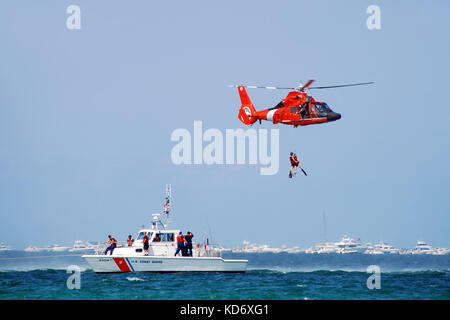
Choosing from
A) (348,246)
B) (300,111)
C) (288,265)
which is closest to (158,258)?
(300,111)

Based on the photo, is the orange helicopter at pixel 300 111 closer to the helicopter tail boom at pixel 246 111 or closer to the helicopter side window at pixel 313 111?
the helicopter side window at pixel 313 111

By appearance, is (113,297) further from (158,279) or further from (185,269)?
(185,269)

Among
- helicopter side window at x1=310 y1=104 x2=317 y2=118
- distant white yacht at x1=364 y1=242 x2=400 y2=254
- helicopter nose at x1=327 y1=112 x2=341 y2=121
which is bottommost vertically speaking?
distant white yacht at x1=364 y1=242 x2=400 y2=254

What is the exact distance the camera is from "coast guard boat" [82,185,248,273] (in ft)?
117

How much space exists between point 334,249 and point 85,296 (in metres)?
164

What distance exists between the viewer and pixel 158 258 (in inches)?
1409

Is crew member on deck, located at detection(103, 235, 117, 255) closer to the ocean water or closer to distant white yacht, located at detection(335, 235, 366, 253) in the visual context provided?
the ocean water

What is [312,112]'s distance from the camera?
101ft

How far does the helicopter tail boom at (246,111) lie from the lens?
35.9m

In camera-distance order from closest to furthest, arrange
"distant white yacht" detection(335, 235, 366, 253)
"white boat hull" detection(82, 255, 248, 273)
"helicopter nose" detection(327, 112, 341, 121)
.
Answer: "helicopter nose" detection(327, 112, 341, 121) < "white boat hull" detection(82, 255, 248, 273) < "distant white yacht" detection(335, 235, 366, 253)

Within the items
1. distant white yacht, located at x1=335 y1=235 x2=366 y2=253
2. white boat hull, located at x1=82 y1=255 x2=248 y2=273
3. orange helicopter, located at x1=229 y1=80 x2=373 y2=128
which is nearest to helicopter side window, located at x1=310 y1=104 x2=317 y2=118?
orange helicopter, located at x1=229 y1=80 x2=373 y2=128

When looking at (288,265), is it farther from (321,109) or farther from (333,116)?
(333,116)

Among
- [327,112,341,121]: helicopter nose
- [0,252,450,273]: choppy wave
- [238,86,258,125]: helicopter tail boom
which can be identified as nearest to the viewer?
[327,112,341,121]: helicopter nose

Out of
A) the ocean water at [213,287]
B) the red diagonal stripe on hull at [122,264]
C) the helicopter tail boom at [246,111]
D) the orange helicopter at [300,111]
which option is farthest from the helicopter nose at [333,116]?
the red diagonal stripe on hull at [122,264]
